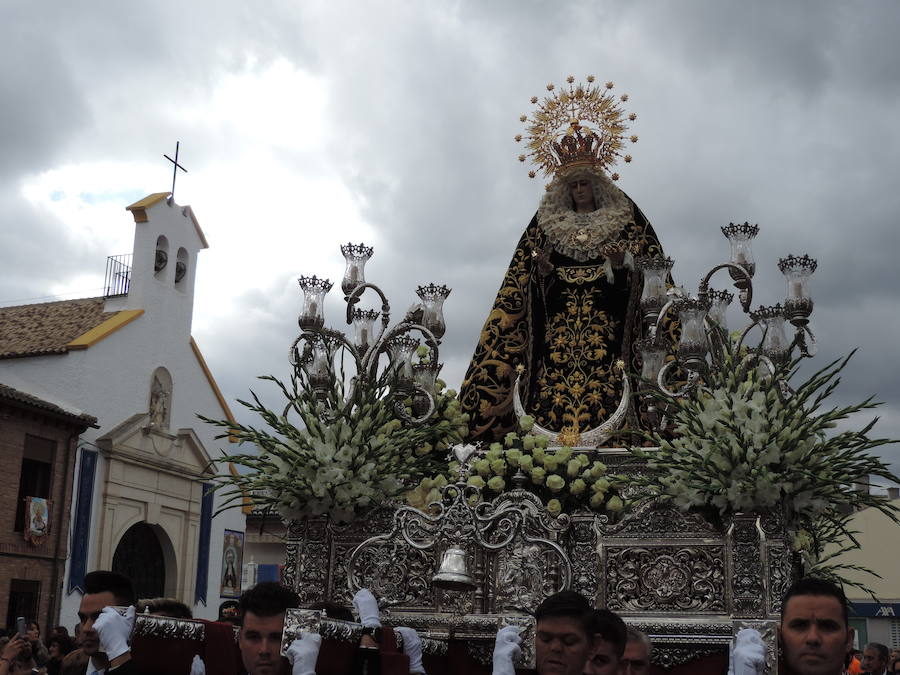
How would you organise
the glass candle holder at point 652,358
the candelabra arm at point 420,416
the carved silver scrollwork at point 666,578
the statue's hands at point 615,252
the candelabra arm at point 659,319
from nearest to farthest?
the carved silver scrollwork at point 666,578 < the candelabra arm at point 659,319 < the candelabra arm at point 420,416 < the glass candle holder at point 652,358 < the statue's hands at point 615,252

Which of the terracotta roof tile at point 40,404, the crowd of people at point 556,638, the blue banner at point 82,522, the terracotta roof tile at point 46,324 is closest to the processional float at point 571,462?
the crowd of people at point 556,638

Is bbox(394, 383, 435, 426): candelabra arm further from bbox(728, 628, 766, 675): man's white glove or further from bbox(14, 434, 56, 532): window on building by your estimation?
bbox(14, 434, 56, 532): window on building

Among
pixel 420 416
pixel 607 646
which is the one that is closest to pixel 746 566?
pixel 420 416

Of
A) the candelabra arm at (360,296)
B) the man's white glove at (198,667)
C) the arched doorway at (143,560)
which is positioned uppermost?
the candelabra arm at (360,296)

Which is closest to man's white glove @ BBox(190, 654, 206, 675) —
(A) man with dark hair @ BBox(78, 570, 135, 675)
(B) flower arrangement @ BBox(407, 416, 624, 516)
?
(A) man with dark hair @ BBox(78, 570, 135, 675)

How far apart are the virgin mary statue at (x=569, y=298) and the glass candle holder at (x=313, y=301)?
6.04ft

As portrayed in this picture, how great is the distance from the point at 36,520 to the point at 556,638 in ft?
56.3

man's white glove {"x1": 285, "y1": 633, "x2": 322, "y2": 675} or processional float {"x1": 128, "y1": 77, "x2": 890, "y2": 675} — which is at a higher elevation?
processional float {"x1": 128, "y1": 77, "x2": 890, "y2": 675}

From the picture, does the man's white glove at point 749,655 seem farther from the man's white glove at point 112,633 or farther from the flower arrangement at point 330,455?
the flower arrangement at point 330,455

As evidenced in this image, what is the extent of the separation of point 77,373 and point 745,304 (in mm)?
15846

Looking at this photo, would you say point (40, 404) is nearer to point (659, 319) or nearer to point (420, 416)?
point (420, 416)

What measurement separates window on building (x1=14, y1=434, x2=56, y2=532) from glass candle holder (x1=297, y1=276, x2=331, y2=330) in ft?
41.8

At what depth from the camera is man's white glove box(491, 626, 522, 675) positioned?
13.5ft

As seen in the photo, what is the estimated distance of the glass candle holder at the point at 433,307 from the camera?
27.4 ft
